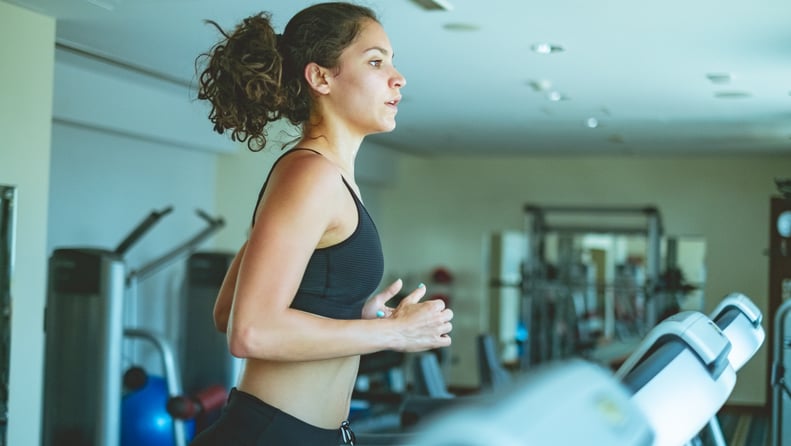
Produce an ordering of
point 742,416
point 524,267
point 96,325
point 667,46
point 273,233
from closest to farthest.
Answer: point 273,233, point 667,46, point 96,325, point 742,416, point 524,267

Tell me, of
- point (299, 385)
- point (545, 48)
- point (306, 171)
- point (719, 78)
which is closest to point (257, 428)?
point (299, 385)

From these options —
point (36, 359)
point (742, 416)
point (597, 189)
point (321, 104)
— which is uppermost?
point (597, 189)

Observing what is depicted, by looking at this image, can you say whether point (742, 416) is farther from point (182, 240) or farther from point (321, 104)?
point (321, 104)

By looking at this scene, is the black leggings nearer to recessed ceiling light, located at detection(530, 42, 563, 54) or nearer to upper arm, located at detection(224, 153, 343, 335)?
upper arm, located at detection(224, 153, 343, 335)

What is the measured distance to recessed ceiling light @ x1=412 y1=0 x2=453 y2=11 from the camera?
3.08 meters

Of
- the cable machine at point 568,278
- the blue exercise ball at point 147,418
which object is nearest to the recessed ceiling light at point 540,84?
the blue exercise ball at point 147,418

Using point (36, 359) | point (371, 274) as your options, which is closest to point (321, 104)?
point (371, 274)

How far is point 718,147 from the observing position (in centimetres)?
732

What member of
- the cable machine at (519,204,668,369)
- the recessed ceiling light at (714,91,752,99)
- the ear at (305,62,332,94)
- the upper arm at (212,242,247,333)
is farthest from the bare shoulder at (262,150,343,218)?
the cable machine at (519,204,668,369)

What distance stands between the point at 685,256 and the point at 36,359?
6032 millimetres

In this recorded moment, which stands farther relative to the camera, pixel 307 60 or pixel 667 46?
pixel 667 46

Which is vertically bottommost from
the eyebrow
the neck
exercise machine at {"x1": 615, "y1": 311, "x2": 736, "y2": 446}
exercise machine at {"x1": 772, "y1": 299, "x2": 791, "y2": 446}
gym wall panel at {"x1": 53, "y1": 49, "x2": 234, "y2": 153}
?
exercise machine at {"x1": 772, "y1": 299, "x2": 791, "y2": 446}

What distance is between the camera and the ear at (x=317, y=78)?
1.25 m

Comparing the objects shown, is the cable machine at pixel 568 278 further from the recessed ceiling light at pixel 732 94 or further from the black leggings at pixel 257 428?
the black leggings at pixel 257 428
